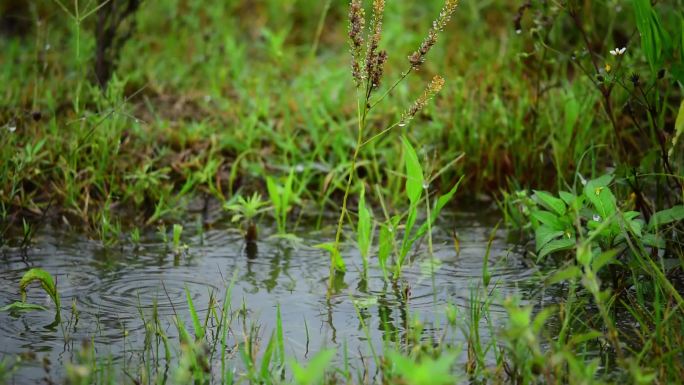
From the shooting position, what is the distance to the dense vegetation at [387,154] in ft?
7.91

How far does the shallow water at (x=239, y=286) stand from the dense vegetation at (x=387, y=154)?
0.07 metres

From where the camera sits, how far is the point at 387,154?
399cm

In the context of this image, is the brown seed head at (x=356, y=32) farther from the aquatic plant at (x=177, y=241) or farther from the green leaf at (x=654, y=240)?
the aquatic plant at (x=177, y=241)

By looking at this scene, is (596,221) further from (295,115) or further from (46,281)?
(295,115)

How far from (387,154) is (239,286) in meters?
1.22

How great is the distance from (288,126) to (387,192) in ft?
2.26

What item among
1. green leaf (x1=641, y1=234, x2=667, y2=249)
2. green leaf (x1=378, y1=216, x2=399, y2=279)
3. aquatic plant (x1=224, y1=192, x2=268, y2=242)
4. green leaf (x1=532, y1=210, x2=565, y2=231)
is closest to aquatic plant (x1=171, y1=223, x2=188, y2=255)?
aquatic plant (x1=224, y1=192, x2=268, y2=242)

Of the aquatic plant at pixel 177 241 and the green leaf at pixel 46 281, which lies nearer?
the green leaf at pixel 46 281

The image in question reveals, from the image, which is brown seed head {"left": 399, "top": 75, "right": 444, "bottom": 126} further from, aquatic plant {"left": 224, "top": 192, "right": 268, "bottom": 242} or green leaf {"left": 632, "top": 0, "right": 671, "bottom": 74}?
aquatic plant {"left": 224, "top": 192, "right": 268, "bottom": 242}

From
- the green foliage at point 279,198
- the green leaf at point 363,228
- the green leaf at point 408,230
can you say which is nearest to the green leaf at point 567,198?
the green leaf at point 408,230

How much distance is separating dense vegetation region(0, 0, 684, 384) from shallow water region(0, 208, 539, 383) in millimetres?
71

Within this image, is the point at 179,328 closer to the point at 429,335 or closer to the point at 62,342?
the point at 62,342

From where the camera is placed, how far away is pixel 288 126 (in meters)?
4.22

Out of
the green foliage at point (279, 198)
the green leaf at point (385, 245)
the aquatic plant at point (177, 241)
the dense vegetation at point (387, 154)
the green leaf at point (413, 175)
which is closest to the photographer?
the dense vegetation at point (387, 154)
